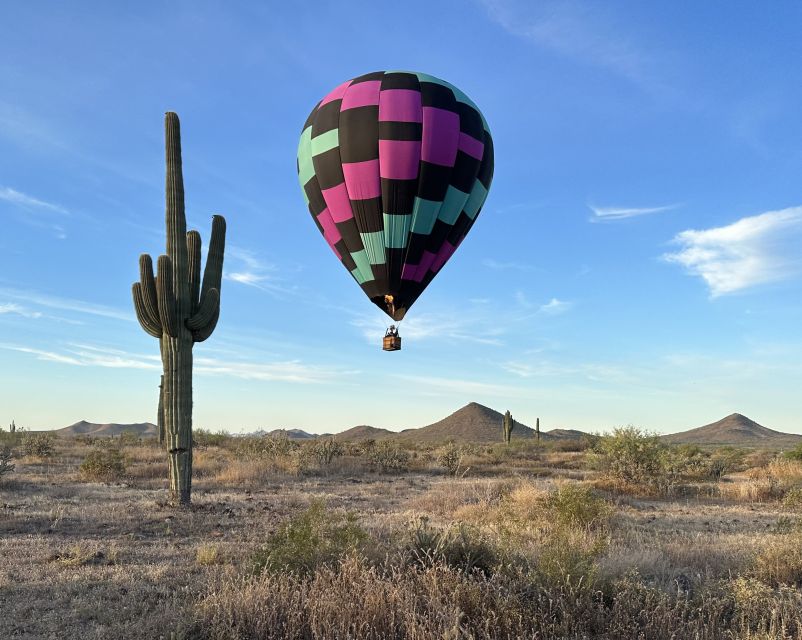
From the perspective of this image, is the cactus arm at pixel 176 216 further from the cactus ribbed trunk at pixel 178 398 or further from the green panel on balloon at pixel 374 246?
the green panel on balloon at pixel 374 246

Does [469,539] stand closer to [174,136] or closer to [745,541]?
[745,541]

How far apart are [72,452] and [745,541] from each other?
91.5ft

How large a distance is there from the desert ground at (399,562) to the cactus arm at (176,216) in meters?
4.86

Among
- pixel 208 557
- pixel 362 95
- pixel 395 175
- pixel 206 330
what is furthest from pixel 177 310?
pixel 208 557

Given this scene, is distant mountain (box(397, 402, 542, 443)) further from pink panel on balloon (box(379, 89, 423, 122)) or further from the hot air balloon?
pink panel on balloon (box(379, 89, 423, 122))

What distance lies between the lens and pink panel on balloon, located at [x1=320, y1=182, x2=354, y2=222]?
13.4 metres

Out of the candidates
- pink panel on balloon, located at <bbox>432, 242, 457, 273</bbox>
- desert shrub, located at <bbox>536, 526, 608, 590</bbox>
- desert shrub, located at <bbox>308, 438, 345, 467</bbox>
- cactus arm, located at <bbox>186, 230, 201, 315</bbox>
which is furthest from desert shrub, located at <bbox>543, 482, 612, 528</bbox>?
desert shrub, located at <bbox>308, 438, 345, 467</bbox>

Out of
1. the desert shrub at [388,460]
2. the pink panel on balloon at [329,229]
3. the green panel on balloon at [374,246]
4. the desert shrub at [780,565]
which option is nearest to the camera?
the desert shrub at [780,565]

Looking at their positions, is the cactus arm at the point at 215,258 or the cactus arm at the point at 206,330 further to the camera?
the cactus arm at the point at 215,258

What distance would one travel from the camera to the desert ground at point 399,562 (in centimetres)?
509

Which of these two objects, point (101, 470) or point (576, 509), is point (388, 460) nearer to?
point (101, 470)

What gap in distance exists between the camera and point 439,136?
42.9 ft

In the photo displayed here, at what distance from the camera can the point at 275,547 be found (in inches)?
264

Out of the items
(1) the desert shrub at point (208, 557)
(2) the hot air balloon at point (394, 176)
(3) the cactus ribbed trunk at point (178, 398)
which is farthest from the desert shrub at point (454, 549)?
(3) the cactus ribbed trunk at point (178, 398)
